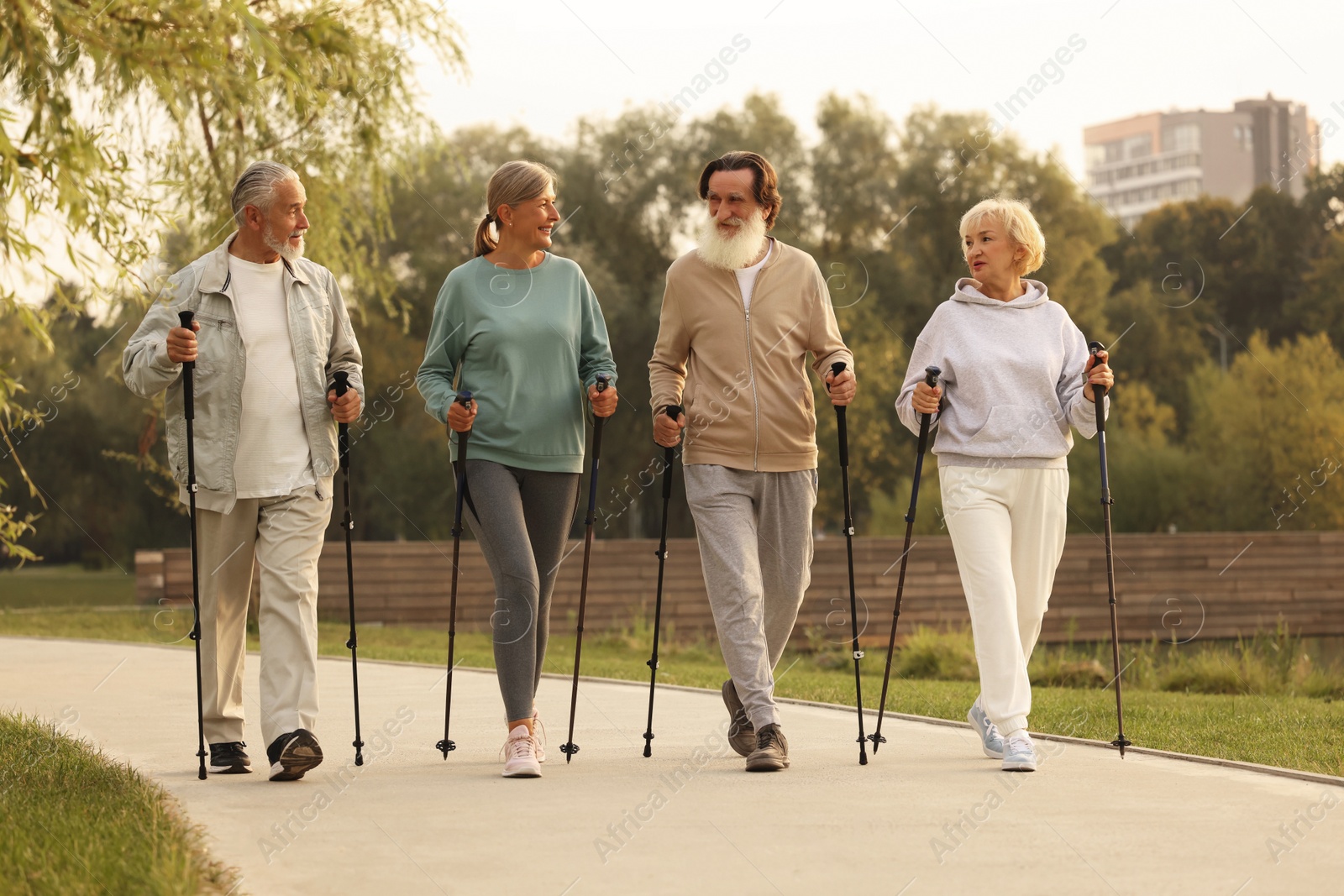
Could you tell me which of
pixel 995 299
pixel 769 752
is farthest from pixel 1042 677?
pixel 769 752

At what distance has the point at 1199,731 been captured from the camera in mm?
7074

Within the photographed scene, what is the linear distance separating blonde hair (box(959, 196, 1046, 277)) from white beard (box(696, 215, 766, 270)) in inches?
32.1

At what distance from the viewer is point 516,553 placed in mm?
5855

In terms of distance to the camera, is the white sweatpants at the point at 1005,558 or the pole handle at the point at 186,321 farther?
the white sweatpants at the point at 1005,558

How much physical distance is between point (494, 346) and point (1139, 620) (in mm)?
17485

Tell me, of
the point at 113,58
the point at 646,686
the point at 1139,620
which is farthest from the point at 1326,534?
the point at 113,58

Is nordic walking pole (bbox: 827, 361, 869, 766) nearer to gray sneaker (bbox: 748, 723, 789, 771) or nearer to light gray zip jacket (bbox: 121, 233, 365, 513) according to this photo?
gray sneaker (bbox: 748, 723, 789, 771)

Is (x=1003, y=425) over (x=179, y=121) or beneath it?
beneath

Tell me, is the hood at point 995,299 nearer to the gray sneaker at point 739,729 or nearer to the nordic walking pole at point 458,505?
the gray sneaker at point 739,729

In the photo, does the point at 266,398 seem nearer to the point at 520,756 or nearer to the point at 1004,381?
the point at 520,756

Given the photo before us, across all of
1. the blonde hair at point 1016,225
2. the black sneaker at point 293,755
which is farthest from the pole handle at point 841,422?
the black sneaker at point 293,755

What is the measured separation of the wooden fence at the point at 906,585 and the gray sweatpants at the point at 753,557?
10839mm

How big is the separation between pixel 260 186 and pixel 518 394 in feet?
4.07

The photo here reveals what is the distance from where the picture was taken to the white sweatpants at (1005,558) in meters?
5.84
